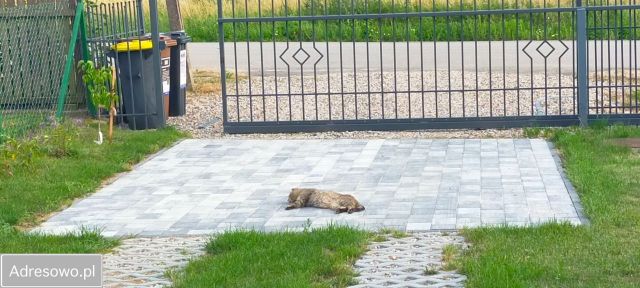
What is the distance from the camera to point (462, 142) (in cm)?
1307

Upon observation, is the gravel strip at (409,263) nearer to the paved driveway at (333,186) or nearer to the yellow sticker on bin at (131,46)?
the paved driveway at (333,186)

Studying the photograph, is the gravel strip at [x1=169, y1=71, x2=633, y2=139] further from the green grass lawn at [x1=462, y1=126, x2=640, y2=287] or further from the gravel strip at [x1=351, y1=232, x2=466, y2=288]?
the gravel strip at [x1=351, y1=232, x2=466, y2=288]

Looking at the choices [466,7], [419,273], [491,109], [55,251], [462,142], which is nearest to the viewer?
[419,273]

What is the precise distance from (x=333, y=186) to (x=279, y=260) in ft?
9.90

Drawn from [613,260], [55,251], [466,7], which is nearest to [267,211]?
[55,251]

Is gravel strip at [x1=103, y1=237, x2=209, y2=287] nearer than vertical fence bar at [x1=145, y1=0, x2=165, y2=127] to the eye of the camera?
Yes

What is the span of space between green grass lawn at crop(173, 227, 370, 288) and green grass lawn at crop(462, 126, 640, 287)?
789 millimetres

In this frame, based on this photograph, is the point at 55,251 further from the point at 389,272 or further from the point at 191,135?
the point at 191,135

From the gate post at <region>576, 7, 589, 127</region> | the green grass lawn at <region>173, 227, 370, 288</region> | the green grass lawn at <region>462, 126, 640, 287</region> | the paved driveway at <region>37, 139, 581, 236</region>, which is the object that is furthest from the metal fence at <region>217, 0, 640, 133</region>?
the green grass lawn at <region>173, 227, 370, 288</region>

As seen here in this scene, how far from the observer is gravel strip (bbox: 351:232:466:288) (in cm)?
723

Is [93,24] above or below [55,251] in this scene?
above

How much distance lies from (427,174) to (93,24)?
5.72m

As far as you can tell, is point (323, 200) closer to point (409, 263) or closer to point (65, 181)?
point (409, 263)

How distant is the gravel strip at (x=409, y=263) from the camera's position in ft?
23.7
